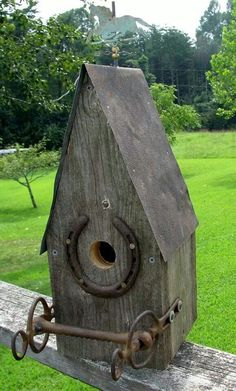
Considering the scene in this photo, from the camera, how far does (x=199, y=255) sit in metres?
8.21

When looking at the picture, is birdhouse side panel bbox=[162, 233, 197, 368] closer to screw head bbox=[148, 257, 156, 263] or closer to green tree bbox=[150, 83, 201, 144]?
screw head bbox=[148, 257, 156, 263]

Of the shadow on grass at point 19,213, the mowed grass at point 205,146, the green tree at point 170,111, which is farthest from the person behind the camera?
the mowed grass at point 205,146

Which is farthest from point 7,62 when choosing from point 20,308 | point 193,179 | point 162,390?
point 193,179

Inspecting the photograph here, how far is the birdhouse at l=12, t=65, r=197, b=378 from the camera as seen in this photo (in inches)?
53.3

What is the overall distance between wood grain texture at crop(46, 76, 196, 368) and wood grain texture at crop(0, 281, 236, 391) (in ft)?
0.13

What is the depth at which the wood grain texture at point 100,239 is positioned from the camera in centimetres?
136

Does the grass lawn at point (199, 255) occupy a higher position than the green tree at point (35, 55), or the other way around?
the green tree at point (35, 55)

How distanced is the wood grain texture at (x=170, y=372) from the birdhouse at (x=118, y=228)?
35 millimetres

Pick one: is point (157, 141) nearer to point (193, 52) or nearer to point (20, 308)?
point (20, 308)

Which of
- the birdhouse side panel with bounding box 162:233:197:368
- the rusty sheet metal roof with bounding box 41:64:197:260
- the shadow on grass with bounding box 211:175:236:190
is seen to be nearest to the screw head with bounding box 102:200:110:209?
the rusty sheet metal roof with bounding box 41:64:197:260

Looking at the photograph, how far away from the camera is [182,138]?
31.9 meters

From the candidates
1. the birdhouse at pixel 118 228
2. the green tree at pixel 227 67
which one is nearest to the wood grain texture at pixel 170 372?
the birdhouse at pixel 118 228

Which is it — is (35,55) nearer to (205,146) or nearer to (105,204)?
(105,204)

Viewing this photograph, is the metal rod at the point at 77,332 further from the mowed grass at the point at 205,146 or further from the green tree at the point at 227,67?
the mowed grass at the point at 205,146
